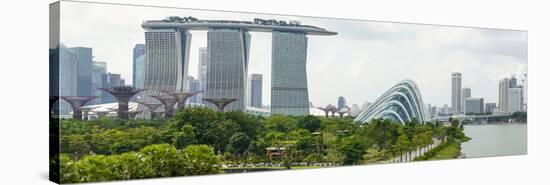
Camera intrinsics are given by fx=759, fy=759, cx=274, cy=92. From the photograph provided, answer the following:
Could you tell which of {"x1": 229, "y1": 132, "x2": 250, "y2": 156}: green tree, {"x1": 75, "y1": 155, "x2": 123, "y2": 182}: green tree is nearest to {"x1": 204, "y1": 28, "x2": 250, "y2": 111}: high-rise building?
{"x1": 229, "y1": 132, "x2": 250, "y2": 156}: green tree

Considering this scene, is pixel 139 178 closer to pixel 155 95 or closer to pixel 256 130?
pixel 155 95

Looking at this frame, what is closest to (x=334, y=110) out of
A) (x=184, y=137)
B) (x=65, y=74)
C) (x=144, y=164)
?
(x=184, y=137)

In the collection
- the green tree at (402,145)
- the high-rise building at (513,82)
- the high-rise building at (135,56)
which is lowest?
the green tree at (402,145)

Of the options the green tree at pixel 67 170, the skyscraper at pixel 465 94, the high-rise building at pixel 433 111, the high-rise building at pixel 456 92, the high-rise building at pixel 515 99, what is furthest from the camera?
the high-rise building at pixel 515 99

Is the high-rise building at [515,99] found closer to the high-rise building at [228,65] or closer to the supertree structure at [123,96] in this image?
the high-rise building at [228,65]

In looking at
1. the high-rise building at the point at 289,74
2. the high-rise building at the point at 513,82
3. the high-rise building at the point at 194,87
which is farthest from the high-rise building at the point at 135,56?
the high-rise building at the point at 513,82

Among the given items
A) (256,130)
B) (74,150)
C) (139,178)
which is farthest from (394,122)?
(74,150)

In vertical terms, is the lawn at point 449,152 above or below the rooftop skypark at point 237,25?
below

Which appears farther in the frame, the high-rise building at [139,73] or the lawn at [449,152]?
the lawn at [449,152]
